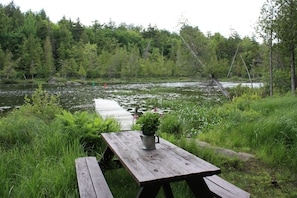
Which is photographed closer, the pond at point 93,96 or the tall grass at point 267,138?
the tall grass at point 267,138

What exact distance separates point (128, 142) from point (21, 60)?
175 feet

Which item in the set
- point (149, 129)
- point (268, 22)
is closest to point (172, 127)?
point (149, 129)

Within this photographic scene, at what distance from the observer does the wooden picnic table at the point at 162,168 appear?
1.62 m

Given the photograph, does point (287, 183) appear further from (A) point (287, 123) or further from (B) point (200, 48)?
(B) point (200, 48)

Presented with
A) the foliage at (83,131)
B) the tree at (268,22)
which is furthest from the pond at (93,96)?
the tree at (268,22)

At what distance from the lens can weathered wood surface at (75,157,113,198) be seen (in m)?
1.91

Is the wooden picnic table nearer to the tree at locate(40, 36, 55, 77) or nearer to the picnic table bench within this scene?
the picnic table bench

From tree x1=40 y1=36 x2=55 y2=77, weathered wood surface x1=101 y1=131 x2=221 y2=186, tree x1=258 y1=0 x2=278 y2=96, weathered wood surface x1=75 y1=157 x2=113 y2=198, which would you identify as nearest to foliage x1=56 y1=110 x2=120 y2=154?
weathered wood surface x1=75 y1=157 x2=113 y2=198

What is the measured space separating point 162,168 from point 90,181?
717 mm

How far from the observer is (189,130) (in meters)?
5.77

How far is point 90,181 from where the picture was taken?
84.7 inches

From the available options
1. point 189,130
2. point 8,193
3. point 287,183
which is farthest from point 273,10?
point 8,193

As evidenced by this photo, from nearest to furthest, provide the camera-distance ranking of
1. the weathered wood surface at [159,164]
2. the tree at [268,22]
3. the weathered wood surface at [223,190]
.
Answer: the weathered wood surface at [159,164] → the weathered wood surface at [223,190] → the tree at [268,22]

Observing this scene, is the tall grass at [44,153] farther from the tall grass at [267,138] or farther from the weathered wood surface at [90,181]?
the tall grass at [267,138]
